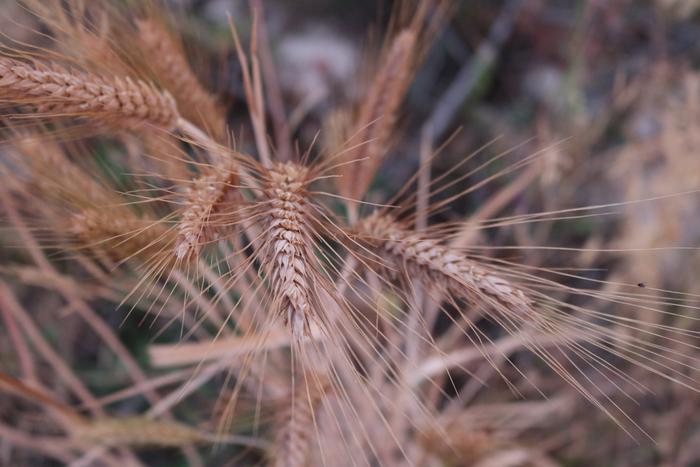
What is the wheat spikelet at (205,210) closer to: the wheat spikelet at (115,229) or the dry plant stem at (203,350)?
the wheat spikelet at (115,229)

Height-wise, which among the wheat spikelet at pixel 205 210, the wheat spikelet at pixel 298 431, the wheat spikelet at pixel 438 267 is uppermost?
the wheat spikelet at pixel 205 210

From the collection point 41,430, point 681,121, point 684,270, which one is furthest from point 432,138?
point 41,430

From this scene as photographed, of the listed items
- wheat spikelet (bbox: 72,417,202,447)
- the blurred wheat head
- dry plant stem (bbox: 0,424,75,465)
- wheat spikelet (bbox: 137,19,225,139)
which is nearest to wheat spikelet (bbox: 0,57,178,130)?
the blurred wheat head

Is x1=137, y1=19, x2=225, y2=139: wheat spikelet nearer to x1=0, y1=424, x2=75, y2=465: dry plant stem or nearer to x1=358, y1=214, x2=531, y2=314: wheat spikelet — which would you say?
x1=358, y1=214, x2=531, y2=314: wheat spikelet

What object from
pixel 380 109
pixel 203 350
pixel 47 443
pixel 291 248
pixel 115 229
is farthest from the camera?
pixel 47 443

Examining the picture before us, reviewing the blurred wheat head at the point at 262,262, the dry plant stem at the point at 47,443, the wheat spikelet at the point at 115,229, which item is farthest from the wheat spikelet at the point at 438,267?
the dry plant stem at the point at 47,443

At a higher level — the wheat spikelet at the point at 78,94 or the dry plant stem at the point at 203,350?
the wheat spikelet at the point at 78,94

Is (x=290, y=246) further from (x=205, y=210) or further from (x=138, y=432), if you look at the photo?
(x=138, y=432)

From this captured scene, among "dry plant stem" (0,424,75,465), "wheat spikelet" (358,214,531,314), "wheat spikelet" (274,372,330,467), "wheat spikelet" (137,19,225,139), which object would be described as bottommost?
"dry plant stem" (0,424,75,465)

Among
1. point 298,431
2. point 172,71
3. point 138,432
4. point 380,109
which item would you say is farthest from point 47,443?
point 380,109
